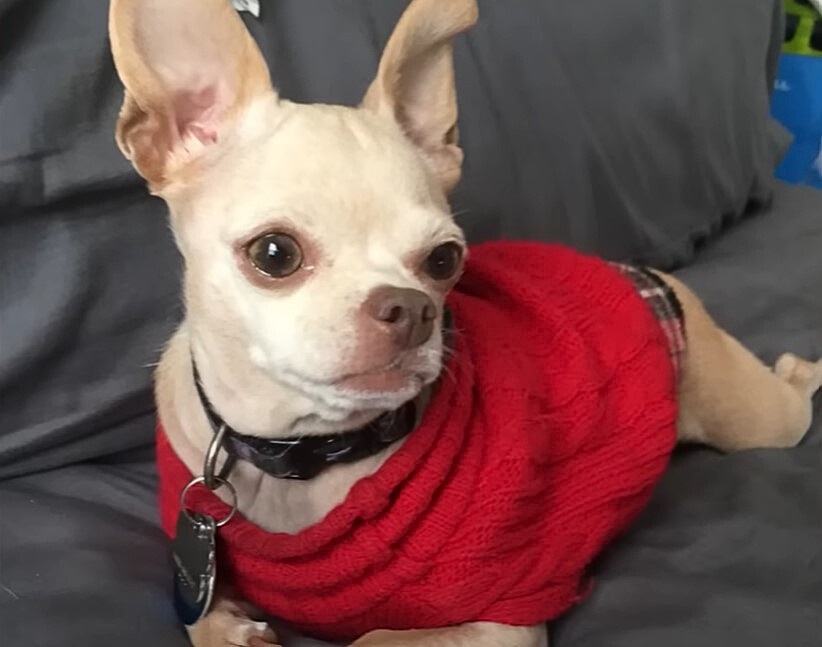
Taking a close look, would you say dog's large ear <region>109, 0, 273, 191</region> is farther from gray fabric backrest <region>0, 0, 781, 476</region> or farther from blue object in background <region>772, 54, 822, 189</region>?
blue object in background <region>772, 54, 822, 189</region>

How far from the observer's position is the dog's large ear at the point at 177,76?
36.1 inches

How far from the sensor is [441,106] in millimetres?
1090

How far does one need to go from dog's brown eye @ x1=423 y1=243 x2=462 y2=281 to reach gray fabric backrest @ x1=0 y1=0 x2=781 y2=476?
0.41 m

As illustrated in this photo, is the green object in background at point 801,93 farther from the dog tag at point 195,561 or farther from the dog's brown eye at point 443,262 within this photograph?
the dog tag at point 195,561

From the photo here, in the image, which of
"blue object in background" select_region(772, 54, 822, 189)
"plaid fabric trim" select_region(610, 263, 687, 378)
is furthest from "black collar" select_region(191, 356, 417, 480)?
"blue object in background" select_region(772, 54, 822, 189)

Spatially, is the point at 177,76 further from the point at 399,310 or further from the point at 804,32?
the point at 804,32

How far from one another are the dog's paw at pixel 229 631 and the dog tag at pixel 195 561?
1 cm

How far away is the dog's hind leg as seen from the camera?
1.36m

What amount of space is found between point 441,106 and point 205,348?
327mm

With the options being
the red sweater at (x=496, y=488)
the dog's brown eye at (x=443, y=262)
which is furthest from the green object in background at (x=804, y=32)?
the dog's brown eye at (x=443, y=262)

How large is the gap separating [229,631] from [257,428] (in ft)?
0.61

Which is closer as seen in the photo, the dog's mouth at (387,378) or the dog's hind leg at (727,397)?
the dog's mouth at (387,378)

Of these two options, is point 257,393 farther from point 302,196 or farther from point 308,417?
point 302,196

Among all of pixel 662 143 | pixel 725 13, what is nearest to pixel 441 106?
pixel 662 143
